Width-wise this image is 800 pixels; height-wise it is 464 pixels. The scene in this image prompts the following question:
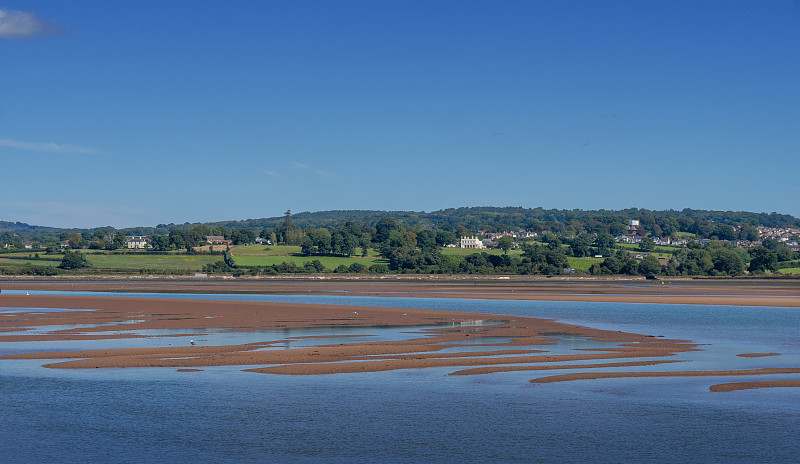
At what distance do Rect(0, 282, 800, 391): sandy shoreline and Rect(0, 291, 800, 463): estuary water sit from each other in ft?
4.57

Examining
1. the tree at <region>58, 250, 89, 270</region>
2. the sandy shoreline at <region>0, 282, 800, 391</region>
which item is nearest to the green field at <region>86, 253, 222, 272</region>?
the tree at <region>58, 250, 89, 270</region>

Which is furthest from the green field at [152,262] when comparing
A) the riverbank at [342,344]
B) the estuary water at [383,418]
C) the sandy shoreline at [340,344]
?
the estuary water at [383,418]

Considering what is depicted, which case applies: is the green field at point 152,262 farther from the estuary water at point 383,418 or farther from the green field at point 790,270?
the estuary water at point 383,418

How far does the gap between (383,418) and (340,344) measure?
53.3 ft

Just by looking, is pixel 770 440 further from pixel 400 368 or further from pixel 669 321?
pixel 669 321

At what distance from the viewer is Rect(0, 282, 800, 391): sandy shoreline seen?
31219 millimetres

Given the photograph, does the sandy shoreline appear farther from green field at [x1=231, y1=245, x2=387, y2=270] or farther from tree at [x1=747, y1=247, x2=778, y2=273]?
tree at [x1=747, y1=247, x2=778, y2=273]

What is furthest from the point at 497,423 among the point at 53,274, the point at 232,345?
the point at 53,274

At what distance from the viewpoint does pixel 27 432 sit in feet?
66.6

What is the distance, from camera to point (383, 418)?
2209 centimetres

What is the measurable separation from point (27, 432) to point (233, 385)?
7831 millimetres

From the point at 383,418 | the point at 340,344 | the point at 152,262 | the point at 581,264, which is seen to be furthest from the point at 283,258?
the point at 383,418

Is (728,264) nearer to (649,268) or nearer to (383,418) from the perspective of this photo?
(649,268)

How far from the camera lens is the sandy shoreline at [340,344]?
3122cm
